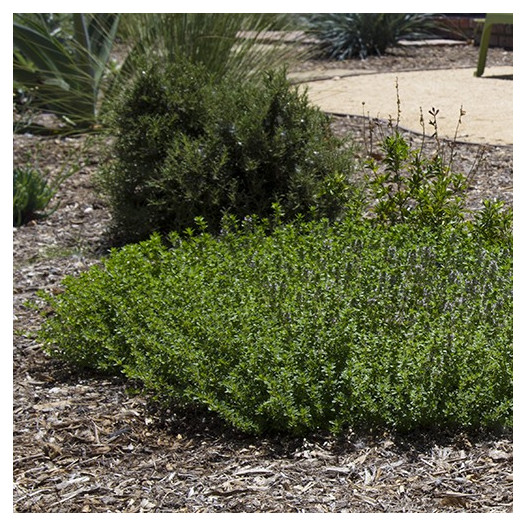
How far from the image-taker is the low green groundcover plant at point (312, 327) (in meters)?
3.48

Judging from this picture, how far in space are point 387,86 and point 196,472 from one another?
7467mm

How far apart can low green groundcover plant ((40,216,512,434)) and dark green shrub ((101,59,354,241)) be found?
28.8 inches

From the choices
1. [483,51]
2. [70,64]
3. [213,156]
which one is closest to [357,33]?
[483,51]

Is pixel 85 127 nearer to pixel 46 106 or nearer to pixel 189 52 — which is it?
pixel 46 106

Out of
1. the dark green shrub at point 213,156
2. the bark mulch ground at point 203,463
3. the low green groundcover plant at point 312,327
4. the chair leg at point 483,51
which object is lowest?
the bark mulch ground at point 203,463

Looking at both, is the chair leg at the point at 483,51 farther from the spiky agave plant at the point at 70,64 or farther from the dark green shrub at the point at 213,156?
the dark green shrub at the point at 213,156

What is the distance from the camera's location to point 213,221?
19.1 ft

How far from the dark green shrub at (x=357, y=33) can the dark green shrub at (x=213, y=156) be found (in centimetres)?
666

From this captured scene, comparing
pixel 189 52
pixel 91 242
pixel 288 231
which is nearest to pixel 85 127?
pixel 189 52

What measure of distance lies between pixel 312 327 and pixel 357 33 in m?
9.36

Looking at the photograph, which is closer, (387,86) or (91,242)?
(91,242)

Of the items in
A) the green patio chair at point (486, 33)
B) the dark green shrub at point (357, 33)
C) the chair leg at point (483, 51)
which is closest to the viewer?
the green patio chair at point (486, 33)

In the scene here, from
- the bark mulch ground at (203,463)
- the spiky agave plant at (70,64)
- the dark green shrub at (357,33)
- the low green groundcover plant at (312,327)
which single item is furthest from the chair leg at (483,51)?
the bark mulch ground at (203,463)

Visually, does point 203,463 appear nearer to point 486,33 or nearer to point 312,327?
point 312,327
